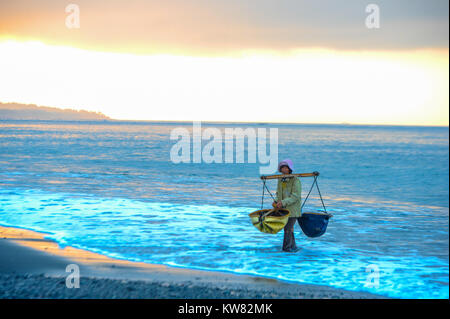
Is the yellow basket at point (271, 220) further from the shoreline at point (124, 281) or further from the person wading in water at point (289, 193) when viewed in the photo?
the shoreline at point (124, 281)

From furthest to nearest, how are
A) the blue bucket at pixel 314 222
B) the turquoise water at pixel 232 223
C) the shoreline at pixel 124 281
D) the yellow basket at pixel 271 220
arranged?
the blue bucket at pixel 314 222, the yellow basket at pixel 271 220, the turquoise water at pixel 232 223, the shoreline at pixel 124 281

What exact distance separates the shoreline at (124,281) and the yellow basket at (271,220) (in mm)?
1296

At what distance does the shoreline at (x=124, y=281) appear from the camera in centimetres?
568

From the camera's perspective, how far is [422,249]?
29.8 ft

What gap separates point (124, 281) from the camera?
6.22m

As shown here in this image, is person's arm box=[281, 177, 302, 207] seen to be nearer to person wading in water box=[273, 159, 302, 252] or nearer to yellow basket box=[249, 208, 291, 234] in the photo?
person wading in water box=[273, 159, 302, 252]

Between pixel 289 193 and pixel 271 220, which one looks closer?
pixel 271 220

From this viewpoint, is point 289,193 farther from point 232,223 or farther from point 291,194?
point 232,223

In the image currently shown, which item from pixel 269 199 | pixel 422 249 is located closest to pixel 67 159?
pixel 269 199

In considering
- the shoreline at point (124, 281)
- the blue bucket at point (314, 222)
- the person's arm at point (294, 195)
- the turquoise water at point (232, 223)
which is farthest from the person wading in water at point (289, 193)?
the shoreline at point (124, 281)

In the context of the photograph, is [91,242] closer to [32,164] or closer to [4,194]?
[4,194]

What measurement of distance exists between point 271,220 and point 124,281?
2850 millimetres

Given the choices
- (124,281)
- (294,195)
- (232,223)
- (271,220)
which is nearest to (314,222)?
(294,195)
